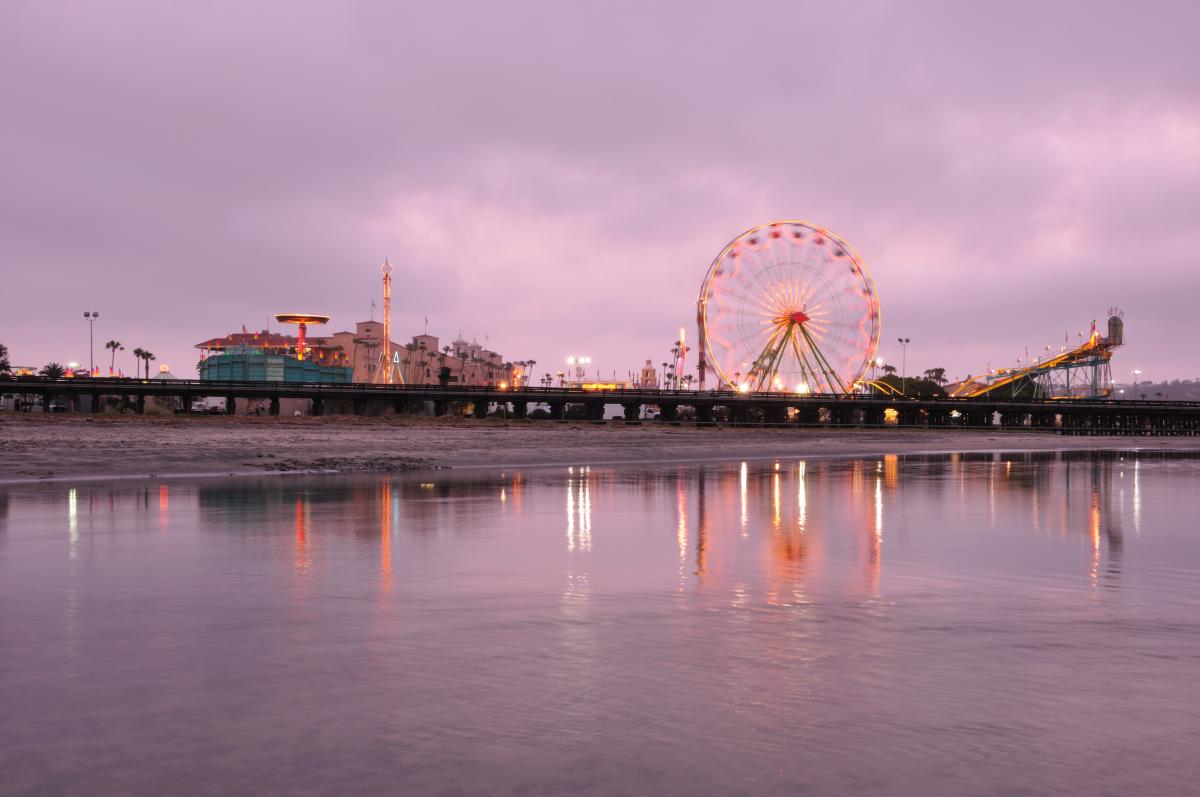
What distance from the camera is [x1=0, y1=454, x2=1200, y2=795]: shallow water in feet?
20.6

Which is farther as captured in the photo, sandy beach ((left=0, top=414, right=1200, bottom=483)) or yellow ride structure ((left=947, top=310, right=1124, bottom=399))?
yellow ride structure ((left=947, top=310, right=1124, bottom=399))

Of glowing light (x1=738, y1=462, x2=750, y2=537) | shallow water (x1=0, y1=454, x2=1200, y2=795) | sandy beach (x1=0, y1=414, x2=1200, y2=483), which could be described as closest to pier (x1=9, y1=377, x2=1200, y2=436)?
sandy beach (x1=0, y1=414, x2=1200, y2=483)

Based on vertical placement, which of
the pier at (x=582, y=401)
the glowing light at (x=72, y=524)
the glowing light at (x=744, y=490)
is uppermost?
the pier at (x=582, y=401)

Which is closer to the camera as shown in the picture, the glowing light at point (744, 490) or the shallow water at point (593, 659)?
the shallow water at point (593, 659)

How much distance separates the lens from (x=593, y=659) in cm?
907

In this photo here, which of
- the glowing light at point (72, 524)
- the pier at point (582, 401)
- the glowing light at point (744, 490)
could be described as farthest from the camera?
the pier at point (582, 401)

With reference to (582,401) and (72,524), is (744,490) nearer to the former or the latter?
(72,524)

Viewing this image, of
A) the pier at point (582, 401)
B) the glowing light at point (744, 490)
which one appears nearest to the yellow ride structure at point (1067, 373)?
the pier at point (582, 401)

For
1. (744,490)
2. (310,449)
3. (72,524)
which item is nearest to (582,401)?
(310,449)

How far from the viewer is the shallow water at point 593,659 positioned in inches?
248

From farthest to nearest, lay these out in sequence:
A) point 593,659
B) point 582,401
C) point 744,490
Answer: point 582,401 < point 744,490 < point 593,659

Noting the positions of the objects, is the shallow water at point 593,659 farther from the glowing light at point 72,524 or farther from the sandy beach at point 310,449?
the sandy beach at point 310,449

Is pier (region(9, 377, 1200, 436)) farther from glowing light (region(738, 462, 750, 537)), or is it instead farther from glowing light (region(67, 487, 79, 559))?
glowing light (region(67, 487, 79, 559))

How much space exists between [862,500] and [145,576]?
20.2 meters
